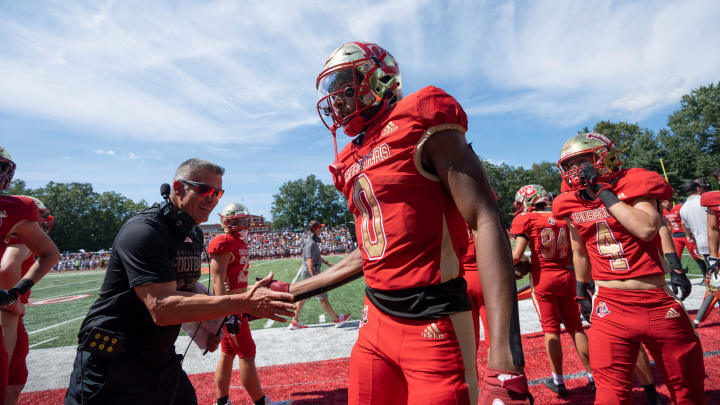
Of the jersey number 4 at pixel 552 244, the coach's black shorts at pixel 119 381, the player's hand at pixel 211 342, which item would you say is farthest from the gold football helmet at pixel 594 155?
the coach's black shorts at pixel 119 381

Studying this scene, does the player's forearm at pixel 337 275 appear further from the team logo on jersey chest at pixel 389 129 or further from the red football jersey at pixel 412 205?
the team logo on jersey chest at pixel 389 129

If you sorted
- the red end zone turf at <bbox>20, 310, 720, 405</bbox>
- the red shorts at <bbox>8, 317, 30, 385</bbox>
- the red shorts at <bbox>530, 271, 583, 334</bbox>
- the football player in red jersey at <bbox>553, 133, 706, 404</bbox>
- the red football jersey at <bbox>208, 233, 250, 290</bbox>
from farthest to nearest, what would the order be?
the red football jersey at <bbox>208, 233, 250, 290</bbox> < the red shorts at <bbox>530, 271, 583, 334</bbox> < the red end zone turf at <bbox>20, 310, 720, 405</bbox> < the red shorts at <bbox>8, 317, 30, 385</bbox> < the football player in red jersey at <bbox>553, 133, 706, 404</bbox>

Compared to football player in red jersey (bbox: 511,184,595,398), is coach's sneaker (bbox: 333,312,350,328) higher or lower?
lower

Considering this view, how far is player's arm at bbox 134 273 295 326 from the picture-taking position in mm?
2223

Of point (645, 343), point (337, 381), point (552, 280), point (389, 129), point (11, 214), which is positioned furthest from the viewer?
point (337, 381)

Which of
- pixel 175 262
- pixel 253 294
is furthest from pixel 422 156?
pixel 175 262

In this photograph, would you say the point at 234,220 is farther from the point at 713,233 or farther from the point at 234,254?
the point at 713,233

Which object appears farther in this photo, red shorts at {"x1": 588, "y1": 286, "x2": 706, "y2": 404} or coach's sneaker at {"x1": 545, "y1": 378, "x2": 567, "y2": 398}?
coach's sneaker at {"x1": 545, "y1": 378, "x2": 567, "y2": 398}

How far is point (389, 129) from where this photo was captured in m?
1.73

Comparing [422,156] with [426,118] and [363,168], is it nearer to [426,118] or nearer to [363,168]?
[426,118]

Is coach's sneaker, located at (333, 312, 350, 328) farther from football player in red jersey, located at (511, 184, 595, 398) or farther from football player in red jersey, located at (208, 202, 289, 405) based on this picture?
football player in red jersey, located at (511, 184, 595, 398)

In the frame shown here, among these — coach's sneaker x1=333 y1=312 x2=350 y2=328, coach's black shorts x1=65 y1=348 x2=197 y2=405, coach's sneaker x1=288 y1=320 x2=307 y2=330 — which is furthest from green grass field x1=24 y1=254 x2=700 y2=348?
coach's black shorts x1=65 y1=348 x2=197 y2=405

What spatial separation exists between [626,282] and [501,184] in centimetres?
6493

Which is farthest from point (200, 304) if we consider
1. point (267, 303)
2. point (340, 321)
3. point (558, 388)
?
point (340, 321)
